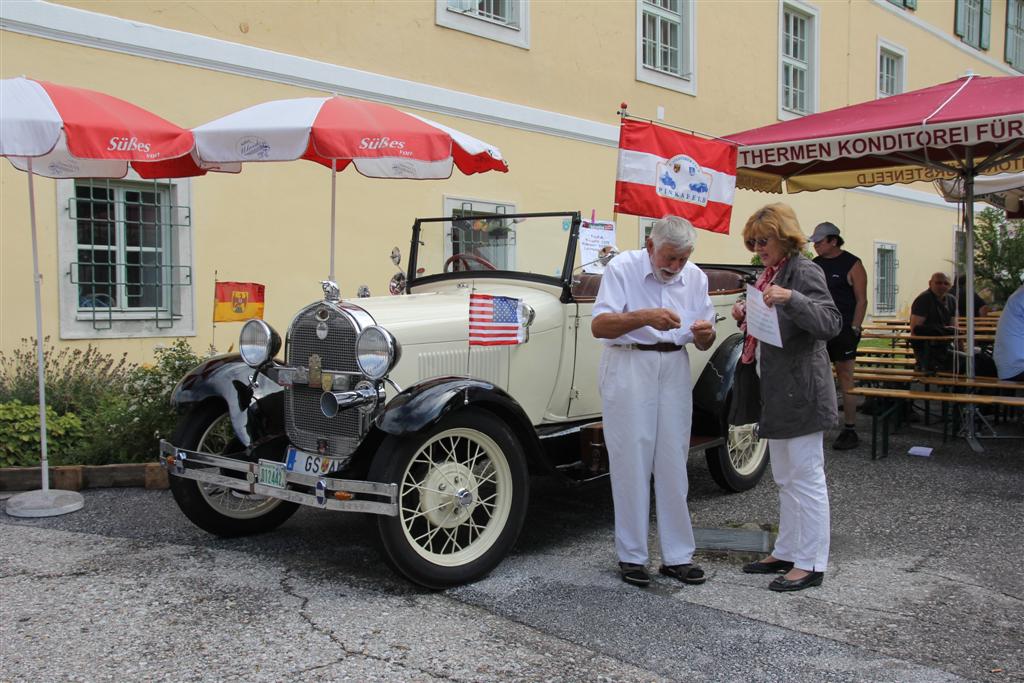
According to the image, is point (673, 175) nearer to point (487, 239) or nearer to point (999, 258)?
point (487, 239)

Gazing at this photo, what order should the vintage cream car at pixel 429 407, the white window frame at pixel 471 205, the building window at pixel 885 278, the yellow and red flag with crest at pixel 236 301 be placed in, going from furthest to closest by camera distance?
the building window at pixel 885 278 < the white window frame at pixel 471 205 < the yellow and red flag with crest at pixel 236 301 < the vintage cream car at pixel 429 407

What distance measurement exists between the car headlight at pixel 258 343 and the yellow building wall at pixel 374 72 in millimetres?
4007

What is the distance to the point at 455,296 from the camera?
5.05 metres

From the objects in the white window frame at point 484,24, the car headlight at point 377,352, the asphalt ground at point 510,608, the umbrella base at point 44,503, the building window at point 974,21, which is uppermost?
the building window at point 974,21

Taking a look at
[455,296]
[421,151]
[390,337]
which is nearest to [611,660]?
[390,337]

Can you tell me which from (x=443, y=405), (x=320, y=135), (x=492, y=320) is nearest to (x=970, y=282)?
(x=492, y=320)

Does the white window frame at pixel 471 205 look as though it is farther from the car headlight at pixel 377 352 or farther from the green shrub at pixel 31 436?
the car headlight at pixel 377 352

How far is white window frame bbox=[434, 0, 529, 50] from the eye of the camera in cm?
1023

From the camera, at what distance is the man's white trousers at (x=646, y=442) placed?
13.2 feet

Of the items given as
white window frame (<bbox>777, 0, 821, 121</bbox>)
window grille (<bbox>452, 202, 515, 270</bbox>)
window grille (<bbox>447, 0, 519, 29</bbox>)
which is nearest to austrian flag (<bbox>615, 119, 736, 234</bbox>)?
window grille (<bbox>452, 202, 515, 270</bbox>)

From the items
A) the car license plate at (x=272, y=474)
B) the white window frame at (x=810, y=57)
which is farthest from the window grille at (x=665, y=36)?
the car license plate at (x=272, y=474)

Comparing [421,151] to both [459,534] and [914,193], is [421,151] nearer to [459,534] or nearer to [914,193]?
[459,534]

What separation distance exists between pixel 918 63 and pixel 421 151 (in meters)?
17.3

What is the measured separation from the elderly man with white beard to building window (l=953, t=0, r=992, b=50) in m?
20.2
